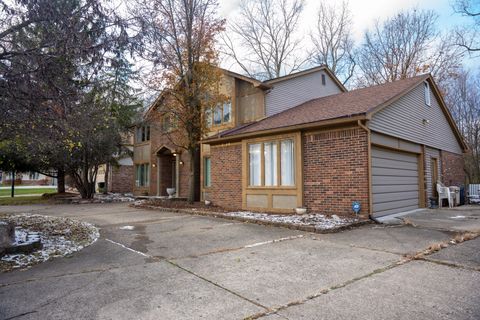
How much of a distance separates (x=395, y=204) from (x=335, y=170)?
9.19 feet

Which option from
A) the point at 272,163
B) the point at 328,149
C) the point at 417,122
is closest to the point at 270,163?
the point at 272,163

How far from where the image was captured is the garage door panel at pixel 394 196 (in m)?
9.39

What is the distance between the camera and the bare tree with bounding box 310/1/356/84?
26516 millimetres

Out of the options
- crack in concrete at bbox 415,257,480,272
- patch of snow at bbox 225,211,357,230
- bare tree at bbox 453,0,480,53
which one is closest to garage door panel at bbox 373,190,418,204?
patch of snow at bbox 225,211,357,230

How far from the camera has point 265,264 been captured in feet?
16.3

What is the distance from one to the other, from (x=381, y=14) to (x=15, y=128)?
1079 inches

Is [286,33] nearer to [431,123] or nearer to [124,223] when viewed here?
[431,123]

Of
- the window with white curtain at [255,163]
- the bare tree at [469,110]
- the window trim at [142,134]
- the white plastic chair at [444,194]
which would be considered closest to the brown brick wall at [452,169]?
the white plastic chair at [444,194]

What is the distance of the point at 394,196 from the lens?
10.3m

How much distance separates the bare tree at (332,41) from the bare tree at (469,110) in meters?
7.86

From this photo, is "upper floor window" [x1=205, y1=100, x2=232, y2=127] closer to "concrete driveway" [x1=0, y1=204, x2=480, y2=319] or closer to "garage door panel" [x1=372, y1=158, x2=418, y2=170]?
"garage door panel" [x1=372, y1=158, x2=418, y2=170]

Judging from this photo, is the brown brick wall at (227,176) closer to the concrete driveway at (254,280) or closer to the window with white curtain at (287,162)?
the window with white curtain at (287,162)

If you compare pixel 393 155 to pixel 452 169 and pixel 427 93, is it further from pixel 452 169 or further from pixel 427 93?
pixel 452 169

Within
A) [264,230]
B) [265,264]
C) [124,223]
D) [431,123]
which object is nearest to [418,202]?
[431,123]
